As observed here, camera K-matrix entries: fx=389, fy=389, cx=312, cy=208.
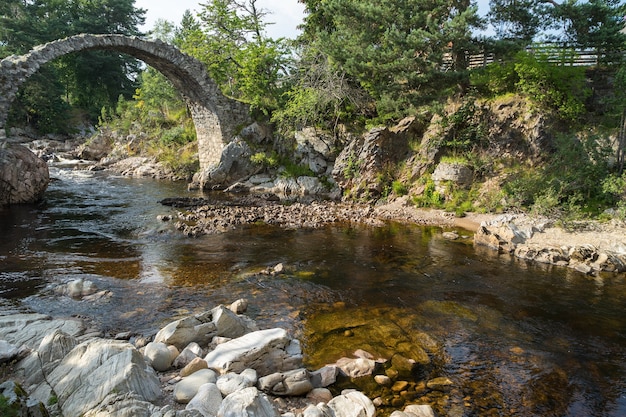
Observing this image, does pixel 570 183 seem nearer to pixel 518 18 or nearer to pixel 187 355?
pixel 518 18

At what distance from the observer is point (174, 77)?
20.3m

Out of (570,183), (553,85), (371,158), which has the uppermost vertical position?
(553,85)

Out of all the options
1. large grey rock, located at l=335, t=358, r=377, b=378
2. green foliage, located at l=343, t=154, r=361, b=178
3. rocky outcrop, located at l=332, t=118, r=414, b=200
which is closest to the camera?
large grey rock, located at l=335, t=358, r=377, b=378

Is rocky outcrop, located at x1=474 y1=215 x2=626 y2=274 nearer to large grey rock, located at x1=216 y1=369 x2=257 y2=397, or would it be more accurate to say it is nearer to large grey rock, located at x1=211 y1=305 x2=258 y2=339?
large grey rock, located at x1=211 y1=305 x2=258 y2=339

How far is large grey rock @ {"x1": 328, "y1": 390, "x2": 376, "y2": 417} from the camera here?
412cm

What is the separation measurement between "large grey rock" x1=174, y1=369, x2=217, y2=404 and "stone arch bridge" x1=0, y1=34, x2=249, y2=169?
48.8 feet

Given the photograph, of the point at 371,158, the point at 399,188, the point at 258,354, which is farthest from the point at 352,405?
the point at 371,158

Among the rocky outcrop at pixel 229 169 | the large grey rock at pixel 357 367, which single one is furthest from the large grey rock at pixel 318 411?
the rocky outcrop at pixel 229 169

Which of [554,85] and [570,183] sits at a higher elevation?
[554,85]

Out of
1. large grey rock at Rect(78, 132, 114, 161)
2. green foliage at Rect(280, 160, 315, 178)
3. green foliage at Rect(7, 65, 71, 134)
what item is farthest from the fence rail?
green foliage at Rect(7, 65, 71, 134)

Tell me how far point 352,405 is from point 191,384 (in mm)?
1735

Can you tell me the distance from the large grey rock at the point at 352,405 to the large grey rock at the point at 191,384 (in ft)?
4.43

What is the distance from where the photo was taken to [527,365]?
18.0 ft

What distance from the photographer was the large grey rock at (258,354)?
182 inches
